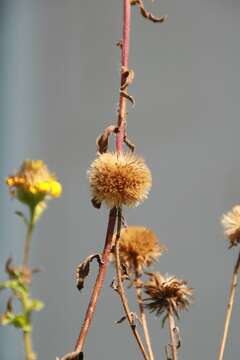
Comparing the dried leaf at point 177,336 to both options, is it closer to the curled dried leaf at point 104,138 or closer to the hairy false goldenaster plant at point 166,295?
the hairy false goldenaster plant at point 166,295

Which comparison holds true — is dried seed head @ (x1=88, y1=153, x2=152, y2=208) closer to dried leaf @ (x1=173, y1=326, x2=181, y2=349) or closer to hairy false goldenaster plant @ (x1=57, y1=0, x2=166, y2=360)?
hairy false goldenaster plant @ (x1=57, y1=0, x2=166, y2=360)

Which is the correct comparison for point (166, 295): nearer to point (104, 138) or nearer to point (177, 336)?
point (177, 336)

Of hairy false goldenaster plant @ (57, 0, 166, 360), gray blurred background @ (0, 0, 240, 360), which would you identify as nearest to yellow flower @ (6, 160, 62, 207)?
hairy false goldenaster plant @ (57, 0, 166, 360)

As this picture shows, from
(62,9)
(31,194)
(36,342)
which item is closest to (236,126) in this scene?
(62,9)

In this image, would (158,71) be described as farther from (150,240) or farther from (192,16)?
(150,240)

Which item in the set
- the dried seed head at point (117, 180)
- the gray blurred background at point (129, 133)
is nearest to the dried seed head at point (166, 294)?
the dried seed head at point (117, 180)

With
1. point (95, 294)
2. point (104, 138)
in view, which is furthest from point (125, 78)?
point (95, 294)

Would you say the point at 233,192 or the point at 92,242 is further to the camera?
the point at 92,242
